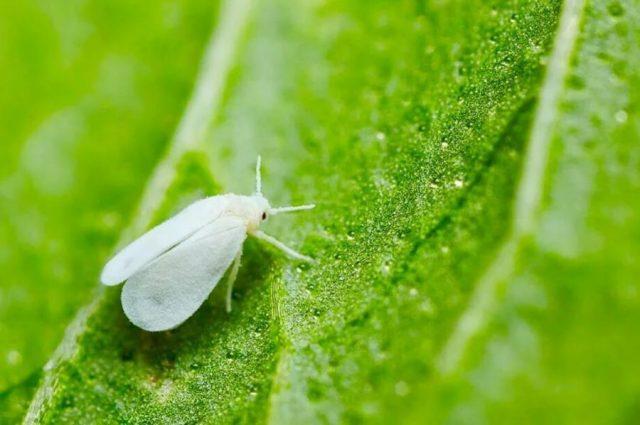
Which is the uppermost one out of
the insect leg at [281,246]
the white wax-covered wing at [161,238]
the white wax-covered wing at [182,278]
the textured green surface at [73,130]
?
the textured green surface at [73,130]

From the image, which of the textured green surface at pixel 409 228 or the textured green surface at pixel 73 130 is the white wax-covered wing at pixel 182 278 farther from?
the textured green surface at pixel 73 130

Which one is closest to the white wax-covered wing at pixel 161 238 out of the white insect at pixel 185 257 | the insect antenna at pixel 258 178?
the white insect at pixel 185 257

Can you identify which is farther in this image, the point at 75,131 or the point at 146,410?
the point at 75,131

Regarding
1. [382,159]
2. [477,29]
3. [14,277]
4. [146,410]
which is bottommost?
[146,410]

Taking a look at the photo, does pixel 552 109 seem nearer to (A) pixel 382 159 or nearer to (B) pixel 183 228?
(A) pixel 382 159

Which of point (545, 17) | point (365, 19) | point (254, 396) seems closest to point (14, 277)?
point (254, 396)

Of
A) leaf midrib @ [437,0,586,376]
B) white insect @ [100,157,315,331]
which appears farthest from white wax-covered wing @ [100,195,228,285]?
leaf midrib @ [437,0,586,376]

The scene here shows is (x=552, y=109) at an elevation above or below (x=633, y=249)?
above

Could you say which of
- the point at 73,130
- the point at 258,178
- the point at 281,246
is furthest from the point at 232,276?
the point at 73,130
